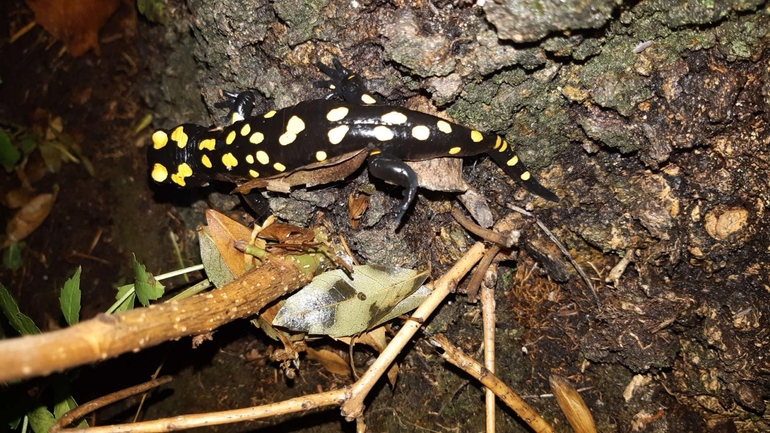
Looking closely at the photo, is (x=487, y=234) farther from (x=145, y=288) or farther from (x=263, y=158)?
(x=145, y=288)

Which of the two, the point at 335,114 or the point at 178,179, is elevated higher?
the point at 335,114

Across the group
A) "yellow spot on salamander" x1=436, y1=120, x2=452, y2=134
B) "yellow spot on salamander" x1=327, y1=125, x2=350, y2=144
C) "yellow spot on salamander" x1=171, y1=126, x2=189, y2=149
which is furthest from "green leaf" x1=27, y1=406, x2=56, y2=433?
"yellow spot on salamander" x1=436, y1=120, x2=452, y2=134

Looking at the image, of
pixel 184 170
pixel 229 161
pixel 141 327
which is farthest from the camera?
pixel 184 170

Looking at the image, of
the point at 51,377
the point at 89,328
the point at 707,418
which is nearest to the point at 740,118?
the point at 707,418

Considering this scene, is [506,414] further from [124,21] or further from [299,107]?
[124,21]

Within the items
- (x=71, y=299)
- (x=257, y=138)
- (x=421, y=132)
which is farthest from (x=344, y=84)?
(x=71, y=299)

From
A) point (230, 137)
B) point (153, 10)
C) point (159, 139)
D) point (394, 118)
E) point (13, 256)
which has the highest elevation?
point (153, 10)

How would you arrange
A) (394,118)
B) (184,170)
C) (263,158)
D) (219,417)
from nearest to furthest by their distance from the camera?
(219,417) < (394,118) < (263,158) < (184,170)
